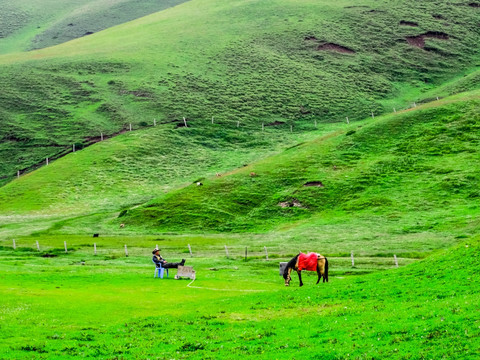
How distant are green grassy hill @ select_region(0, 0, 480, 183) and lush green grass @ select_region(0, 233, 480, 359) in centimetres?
10416

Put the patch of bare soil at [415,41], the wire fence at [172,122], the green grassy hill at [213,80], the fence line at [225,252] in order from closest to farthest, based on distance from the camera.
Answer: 1. the fence line at [225,252]
2. the wire fence at [172,122]
3. the green grassy hill at [213,80]
4. the patch of bare soil at [415,41]

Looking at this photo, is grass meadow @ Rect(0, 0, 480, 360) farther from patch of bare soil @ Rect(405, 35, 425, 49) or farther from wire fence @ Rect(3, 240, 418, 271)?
patch of bare soil @ Rect(405, 35, 425, 49)

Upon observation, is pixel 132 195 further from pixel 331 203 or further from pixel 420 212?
pixel 420 212

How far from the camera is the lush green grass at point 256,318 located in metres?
18.3

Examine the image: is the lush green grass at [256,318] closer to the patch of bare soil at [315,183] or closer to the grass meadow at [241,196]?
the grass meadow at [241,196]

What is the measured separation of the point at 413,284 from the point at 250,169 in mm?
79765

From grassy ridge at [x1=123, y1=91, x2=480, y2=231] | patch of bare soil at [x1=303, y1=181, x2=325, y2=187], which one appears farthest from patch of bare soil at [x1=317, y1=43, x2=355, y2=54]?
patch of bare soil at [x1=303, y1=181, x2=325, y2=187]

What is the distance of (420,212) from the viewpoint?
79812mm

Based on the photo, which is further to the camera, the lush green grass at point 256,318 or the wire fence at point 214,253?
the wire fence at point 214,253

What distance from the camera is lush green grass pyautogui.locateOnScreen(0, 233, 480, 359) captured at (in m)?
18.3

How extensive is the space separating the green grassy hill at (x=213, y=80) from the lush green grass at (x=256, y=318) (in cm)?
10416

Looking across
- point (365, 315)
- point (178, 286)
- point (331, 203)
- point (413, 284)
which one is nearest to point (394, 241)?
point (331, 203)

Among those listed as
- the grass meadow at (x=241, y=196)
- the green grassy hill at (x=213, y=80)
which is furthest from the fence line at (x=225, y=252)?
the green grassy hill at (x=213, y=80)

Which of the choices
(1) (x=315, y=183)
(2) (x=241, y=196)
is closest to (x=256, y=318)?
(2) (x=241, y=196)
